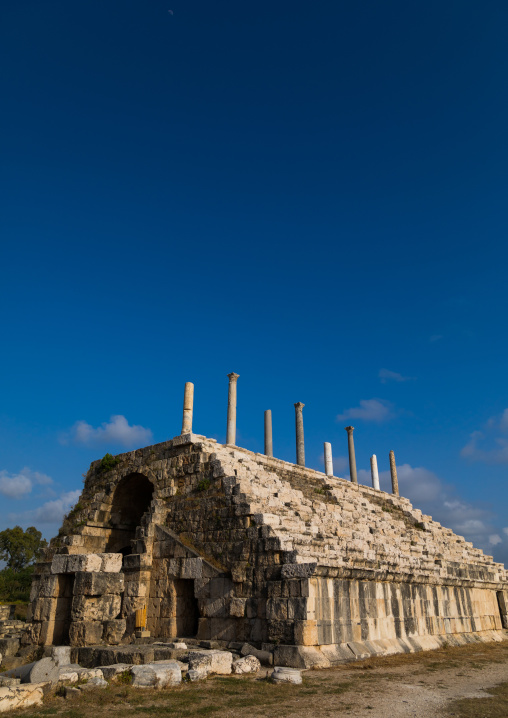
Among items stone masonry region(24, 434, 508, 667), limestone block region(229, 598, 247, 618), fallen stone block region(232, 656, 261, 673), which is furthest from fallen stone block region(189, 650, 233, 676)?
limestone block region(229, 598, 247, 618)

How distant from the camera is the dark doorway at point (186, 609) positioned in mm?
14672

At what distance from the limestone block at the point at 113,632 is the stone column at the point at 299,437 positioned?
17.6m

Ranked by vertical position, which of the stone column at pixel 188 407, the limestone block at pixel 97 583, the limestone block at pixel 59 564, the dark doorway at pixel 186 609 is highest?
the stone column at pixel 188 407

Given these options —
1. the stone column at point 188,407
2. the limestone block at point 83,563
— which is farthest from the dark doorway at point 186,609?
the stone column at point 188,407

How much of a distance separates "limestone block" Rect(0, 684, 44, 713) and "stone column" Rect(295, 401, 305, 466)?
918 inches

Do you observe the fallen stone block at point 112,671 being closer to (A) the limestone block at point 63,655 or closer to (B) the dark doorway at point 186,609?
(A) the limestone block at point 63,655

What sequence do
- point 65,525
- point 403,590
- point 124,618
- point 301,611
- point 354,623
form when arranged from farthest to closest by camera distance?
point 65,525 → point 124,618 → point 403,590 → point 354,623 → point 301,611

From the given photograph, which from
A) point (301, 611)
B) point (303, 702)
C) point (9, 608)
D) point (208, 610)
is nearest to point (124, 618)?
point (208, 610)

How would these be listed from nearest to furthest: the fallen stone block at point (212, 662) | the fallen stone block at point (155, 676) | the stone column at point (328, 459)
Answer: the fallen stone block at point (155, 676), the fallen stone block at point (212, 662), the stone column at point (328, 459)

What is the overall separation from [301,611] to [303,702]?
3.35 metres

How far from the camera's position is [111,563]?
1573 centimetres

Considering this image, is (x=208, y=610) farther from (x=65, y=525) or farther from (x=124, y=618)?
(x=65, y=525)

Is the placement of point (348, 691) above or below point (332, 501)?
below

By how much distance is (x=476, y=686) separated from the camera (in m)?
9.34
